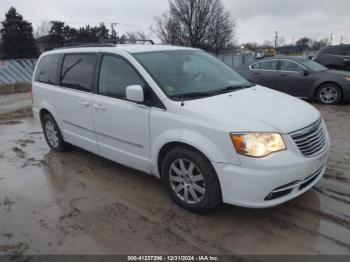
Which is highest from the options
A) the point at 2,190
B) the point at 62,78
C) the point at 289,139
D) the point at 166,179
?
the point at 62,78

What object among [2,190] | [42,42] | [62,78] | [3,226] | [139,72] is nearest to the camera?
[3,226]

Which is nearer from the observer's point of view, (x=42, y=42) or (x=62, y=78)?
(x=62, y=78)

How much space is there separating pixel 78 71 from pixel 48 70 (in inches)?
44.4

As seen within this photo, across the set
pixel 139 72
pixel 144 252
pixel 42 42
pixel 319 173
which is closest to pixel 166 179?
pixel 144 252

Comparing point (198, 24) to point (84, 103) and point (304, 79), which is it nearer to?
point (304, 79)

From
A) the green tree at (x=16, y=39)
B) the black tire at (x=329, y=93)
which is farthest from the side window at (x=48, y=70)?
the green tree at (x=16, y=39)

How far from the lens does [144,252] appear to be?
3.17m

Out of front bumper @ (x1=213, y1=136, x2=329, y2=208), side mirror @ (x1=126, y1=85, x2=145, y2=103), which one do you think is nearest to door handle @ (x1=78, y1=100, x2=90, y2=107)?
side mirror @ (x1=126, y1=85, x2=145, y2=103)

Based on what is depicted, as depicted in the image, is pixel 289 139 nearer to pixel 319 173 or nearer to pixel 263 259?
pixel 319 173

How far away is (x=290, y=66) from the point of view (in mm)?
10484

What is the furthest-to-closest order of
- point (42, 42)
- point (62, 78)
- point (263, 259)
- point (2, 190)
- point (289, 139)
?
point (42, 42) → point (62, 78) → point (2, 190) → point (289, 139) → point (263, 259)

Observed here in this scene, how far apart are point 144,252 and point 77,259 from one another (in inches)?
23.7

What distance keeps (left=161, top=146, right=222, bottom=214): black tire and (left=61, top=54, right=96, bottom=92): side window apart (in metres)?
1.76

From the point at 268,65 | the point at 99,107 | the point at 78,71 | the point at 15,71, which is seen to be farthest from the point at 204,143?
the point at 15,71
